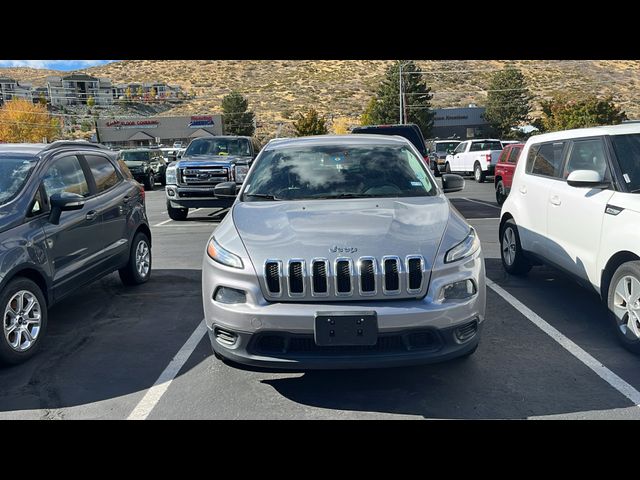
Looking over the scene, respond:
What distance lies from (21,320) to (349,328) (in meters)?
2.83

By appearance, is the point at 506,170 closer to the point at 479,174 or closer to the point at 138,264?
the point at 479,174

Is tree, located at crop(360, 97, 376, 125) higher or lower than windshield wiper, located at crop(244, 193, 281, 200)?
lower

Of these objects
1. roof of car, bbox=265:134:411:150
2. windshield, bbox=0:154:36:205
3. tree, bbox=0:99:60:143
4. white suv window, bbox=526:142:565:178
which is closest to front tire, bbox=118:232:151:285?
windshield, bbox=0:154:36:205

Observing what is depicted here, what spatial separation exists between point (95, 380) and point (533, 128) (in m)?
68.9

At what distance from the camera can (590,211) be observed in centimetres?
502

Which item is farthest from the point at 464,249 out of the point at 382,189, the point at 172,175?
the point at 172,175

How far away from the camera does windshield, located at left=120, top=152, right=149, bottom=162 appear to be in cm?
2608

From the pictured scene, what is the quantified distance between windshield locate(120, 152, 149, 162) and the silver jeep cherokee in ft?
77.2

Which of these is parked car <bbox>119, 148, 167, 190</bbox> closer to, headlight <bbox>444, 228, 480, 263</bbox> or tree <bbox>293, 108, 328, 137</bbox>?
headlight <bbox>444, 228, 480, 263</bbox>

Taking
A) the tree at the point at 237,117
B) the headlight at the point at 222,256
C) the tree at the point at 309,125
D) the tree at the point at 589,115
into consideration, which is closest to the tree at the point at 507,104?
the tree at the point at 589,115

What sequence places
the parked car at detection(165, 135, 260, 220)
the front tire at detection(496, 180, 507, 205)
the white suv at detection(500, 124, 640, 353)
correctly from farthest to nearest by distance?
1. the front tire at detection(496, 180, 507, 205)
2. the parked car at detection(165, 135, 260, 220)
3. the white suv at detection(500, 124, 640, 353)

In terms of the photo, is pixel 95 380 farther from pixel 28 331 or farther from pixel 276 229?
pixel 276 229

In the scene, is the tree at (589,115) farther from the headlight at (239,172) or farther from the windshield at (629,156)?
the windshield at (629,156)

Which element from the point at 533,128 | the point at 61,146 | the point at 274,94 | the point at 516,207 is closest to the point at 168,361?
the point at 61,146
